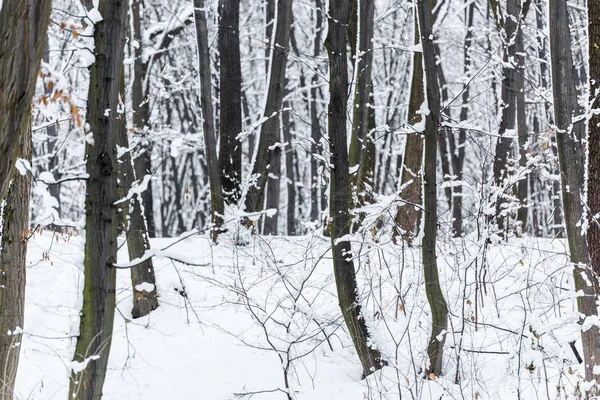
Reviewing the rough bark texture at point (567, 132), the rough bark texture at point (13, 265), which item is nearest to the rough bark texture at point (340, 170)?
the rough bark texture at point (567, 132)

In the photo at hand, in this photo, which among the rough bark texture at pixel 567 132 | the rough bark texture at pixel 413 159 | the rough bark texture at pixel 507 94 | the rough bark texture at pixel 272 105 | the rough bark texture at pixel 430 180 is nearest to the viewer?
the rough bark texture at pixel 567 132

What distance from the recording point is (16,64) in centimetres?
283

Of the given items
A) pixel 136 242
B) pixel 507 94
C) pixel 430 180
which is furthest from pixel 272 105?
pixel 430 180

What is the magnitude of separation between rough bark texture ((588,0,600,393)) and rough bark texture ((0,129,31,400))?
4.93m

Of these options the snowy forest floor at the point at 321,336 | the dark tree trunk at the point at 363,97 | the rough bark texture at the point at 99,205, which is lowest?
the snowy forest floor at the point at 321,336

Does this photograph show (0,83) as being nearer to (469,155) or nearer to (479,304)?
(479,304)

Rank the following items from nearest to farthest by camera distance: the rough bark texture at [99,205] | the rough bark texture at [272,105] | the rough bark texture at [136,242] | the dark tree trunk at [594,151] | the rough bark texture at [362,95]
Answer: the rough bark texture at [99,205] < the dark tree trunk at [594,151] < the rough bark texture at [136,242] < the rough bark texture at [362,95] < the rough bark texture at [272,105]

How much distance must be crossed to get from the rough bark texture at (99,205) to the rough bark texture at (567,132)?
3.70 m

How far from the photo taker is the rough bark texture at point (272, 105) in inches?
412

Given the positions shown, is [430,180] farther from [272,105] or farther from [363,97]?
[272,105]

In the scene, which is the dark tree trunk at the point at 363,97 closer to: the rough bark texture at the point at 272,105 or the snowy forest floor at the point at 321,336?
the rough bark texture at the point at 272,105

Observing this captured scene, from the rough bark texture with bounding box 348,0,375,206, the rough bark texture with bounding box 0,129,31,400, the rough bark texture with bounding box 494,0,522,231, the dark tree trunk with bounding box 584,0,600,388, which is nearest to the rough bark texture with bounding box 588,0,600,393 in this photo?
the dark tree trunk with bounding box 584,0,600,388

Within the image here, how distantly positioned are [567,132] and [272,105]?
593 centimetres

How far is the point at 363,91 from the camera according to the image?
9594mm
